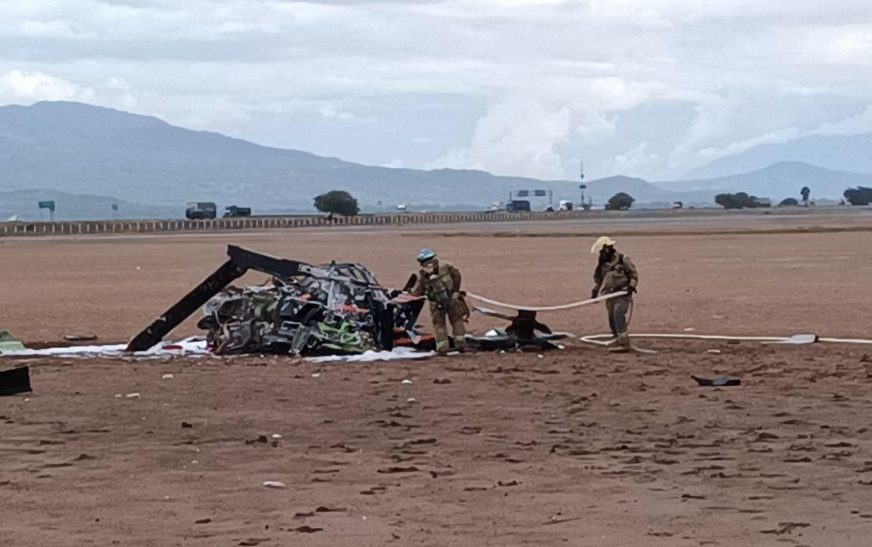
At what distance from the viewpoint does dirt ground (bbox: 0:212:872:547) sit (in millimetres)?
9578

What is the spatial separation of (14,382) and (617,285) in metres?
7.82

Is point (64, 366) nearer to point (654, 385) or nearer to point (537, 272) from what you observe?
point (654, 385)

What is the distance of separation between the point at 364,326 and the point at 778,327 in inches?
275

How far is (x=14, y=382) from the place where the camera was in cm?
1669

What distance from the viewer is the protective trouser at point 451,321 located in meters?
20.3

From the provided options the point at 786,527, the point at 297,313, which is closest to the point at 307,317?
the point at 297,313

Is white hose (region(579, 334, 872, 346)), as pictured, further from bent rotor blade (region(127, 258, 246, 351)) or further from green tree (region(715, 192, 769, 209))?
green tree (region(715, 192, 769, 209))

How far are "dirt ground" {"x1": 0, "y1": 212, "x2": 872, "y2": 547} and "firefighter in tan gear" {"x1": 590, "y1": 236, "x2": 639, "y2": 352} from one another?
481 mm

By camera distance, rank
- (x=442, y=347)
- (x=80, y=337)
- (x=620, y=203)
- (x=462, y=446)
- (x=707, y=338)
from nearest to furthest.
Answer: (x=462, y=446), (x=442, y=347), (x=707, y=338), (x=80, y=337), (x=620, y=203)

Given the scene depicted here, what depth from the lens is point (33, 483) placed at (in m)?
11.2

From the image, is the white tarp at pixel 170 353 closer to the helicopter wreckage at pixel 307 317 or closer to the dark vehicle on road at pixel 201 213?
the helicopter wreckage at pixel 307 317

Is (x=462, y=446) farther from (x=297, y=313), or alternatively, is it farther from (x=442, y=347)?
(x=297, y=313)

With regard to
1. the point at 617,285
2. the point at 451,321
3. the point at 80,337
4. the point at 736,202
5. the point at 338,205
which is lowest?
the point at 80,337

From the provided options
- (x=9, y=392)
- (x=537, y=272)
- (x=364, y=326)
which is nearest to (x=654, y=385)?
(x=364, y=326)
